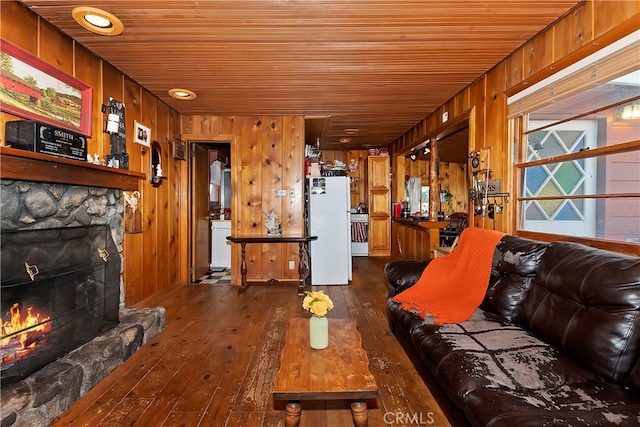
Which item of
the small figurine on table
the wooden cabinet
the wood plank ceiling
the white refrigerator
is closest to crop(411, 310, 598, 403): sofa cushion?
the wood plank ceiling

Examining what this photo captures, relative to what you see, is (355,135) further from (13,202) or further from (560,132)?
(13,202)

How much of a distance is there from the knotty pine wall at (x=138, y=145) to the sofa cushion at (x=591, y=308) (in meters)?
3.22

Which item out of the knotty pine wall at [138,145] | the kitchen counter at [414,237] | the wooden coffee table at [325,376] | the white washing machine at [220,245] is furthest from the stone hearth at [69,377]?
the kitchen counter at [414,237]

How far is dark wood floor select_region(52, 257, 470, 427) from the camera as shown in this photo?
5.62ft

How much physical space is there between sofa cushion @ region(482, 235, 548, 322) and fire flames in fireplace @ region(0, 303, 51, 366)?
2.74 meters

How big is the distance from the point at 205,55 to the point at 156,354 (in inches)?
91.6

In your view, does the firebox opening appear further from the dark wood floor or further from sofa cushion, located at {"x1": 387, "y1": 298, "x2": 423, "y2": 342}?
sofa cushion, located at {"x1": 387, "y1": 298, "x2": 423, "y2": 342}

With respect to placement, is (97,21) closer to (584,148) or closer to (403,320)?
(403,320)

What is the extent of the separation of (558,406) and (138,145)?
3.81 meters

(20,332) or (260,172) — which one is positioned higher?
(260,172)

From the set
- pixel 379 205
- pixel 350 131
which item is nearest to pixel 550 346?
pixel 350 131

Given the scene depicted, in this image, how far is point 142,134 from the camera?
3.49m

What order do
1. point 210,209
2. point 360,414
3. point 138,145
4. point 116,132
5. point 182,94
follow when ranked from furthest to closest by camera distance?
point 210,209 → point 182,94 → point 138,145 → point 116,132 → point 360,414

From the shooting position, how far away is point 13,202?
184 centimetres
